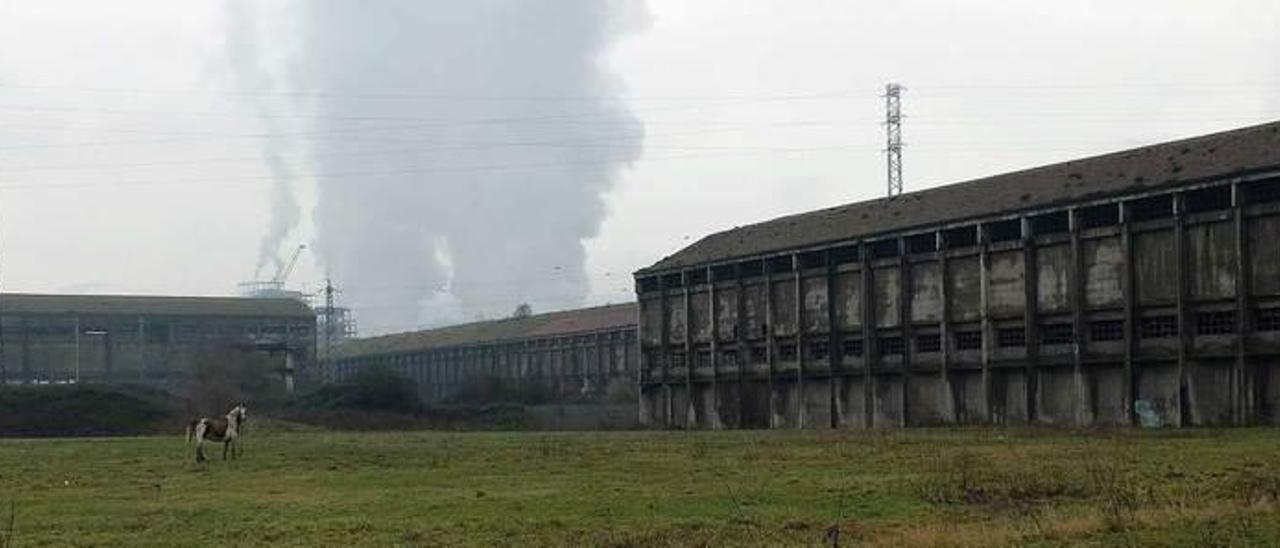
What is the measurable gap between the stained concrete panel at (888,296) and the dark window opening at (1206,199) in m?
15.6

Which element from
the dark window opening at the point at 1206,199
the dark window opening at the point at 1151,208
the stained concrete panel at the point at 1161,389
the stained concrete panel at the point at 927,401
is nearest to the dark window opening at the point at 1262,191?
the dark window opening at the point at 1206,199

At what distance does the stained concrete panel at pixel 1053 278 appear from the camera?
5816 centimetres

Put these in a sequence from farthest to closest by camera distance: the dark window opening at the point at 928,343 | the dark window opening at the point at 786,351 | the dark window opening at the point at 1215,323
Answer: the dark window opening at the point at 786,351
the dark window opening at the point at 928,343
the dark window opening at the point at 1215,323

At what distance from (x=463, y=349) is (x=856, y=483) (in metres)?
107

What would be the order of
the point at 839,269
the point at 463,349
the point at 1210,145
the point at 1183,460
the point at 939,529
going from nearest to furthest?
the point at 939,529 < the point at 1183,460 < the point at 1210,145 < the point at 839,269 < the point at 463,349

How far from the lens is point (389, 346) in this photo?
14988 cm

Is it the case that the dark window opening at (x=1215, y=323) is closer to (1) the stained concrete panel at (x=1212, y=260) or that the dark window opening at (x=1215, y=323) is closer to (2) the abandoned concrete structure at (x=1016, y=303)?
(2) the abandoned concrete structure at (x=1016, y=303)

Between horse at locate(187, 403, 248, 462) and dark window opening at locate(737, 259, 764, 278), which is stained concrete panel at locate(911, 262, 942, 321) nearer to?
dark window opening at locate(737, 259, 764, 278)

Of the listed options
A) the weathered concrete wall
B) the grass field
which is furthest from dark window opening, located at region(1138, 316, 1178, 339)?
the grass field

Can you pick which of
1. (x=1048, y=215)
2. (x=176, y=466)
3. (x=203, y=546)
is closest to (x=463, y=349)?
(x=1048, y=215)

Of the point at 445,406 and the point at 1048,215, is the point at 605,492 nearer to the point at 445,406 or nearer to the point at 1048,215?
the point at 1048,215

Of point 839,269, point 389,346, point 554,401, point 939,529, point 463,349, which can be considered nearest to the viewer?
point 939,529

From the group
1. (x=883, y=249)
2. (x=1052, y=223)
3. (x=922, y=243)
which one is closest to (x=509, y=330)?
(x=883, y=249)

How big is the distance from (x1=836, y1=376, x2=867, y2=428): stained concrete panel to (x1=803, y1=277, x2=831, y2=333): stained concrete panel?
289cm
